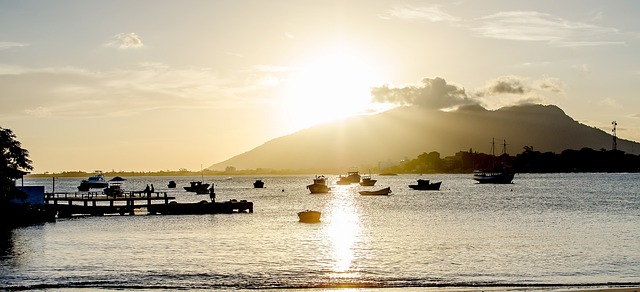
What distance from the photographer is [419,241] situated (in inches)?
2726

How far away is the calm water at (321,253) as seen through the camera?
44.7 m

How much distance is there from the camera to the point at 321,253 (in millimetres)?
59312

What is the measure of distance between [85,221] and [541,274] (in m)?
67.0

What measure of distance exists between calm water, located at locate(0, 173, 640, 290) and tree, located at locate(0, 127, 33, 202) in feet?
17.6

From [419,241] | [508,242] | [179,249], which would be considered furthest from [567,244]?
[179,249]

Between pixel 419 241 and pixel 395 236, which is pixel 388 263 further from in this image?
pixel 395 236

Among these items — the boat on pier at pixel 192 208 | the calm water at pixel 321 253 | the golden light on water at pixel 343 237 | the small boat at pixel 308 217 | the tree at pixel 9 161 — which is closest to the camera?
the calm water at pixel 321 253

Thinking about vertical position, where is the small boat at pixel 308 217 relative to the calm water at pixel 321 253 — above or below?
above

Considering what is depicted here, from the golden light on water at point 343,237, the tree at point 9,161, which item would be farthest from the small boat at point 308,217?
the tree at point 9,161

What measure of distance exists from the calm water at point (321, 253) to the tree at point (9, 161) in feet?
17.6

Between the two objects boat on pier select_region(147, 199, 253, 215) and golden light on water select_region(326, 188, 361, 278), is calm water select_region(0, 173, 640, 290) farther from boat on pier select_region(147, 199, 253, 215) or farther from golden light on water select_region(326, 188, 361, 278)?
boat on pier select_region(147, 199, 253, 215)

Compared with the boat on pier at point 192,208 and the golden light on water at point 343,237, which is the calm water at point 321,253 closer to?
the golden light on water at point 343,237

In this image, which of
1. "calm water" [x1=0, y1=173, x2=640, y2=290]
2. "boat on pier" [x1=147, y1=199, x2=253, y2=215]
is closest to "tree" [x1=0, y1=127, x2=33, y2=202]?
"calm water" [x1=0, y1=173, x2=640, y2=290]

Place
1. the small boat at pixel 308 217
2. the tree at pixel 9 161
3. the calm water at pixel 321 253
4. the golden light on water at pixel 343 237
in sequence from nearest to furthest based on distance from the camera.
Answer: the calm water at pixel 321 253 < the golden light on water at pixel 343 237 < the tree at pixel 9 161 < the small boat at pixel 308 217
